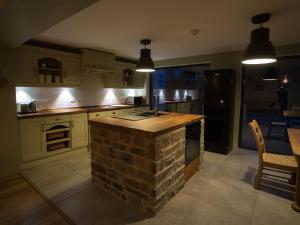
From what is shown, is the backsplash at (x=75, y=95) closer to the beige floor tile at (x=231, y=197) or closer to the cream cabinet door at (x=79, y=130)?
the cream cabinet door at (x=79, y=130)

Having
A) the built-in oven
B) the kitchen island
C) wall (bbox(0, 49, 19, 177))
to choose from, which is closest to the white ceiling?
wall (bbox(0, 49, 19, 177))

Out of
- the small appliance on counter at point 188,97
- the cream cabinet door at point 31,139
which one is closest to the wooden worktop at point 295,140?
the cream cabinet door at point 31,139

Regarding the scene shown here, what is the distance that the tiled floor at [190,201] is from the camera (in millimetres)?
1903

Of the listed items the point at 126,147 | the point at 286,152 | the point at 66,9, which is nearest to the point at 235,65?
the point at 286,152

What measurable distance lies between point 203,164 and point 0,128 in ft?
11.1

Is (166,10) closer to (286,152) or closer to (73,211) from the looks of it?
(73,211)

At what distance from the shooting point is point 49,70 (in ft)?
11.7

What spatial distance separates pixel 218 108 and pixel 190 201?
2290mm

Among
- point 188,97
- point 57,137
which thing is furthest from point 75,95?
point 188,97

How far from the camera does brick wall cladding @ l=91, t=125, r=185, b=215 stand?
1941mm

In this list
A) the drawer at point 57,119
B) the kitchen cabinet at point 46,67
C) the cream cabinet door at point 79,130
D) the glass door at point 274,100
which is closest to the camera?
the kitchen cabinet at point 46,67

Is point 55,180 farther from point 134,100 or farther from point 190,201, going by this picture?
point 134,100

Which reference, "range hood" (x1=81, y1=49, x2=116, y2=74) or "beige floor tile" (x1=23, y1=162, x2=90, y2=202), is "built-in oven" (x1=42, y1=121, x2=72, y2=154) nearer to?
"beige floor tile" (x1=23, y1=162, x2=90, y2=202)

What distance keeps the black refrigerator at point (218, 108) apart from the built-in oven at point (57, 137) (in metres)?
2.98
